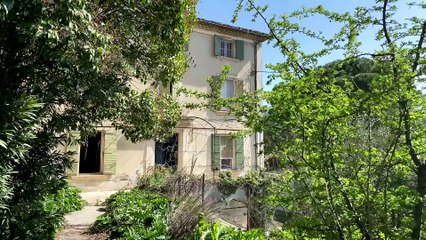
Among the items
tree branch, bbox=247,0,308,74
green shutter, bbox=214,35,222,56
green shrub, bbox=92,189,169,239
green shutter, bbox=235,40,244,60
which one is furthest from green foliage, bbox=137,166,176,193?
tree branch, bbox=247,0,308,74

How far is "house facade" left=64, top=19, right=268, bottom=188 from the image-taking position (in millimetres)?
14680

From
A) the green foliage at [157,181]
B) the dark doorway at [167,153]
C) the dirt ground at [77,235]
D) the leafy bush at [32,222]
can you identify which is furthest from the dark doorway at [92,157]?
the leafy bush at [32,222]

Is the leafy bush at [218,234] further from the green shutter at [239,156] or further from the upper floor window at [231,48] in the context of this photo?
the upper floor window at [231,48]

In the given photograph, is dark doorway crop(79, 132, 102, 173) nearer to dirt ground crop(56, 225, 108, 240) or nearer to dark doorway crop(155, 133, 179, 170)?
dark doorway crop(155, 133, 179, 170)

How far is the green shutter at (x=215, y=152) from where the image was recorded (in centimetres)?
1709

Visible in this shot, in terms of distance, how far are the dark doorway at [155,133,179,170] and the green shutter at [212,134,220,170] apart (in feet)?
6.25

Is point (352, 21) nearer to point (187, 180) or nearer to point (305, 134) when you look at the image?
point (305, 134)

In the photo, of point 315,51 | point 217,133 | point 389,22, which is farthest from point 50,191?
point 217,133

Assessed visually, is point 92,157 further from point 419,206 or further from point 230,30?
point 419,206

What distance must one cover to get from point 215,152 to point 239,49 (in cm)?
581

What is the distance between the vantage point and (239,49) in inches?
723

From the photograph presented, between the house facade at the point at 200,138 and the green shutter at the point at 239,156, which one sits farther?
the green shutter at the point at 239,156

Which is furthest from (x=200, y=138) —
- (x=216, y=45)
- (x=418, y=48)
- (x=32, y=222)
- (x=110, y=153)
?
(x=418, y=48)

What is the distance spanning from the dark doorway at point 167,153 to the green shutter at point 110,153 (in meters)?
2.58
